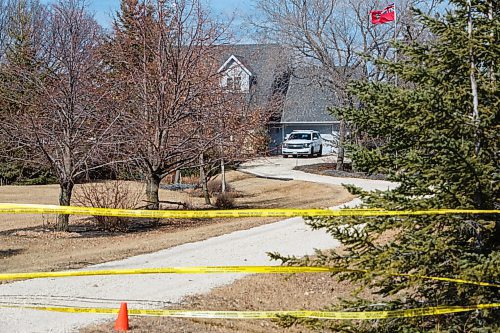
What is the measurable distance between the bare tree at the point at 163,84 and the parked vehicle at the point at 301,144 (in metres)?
25.9

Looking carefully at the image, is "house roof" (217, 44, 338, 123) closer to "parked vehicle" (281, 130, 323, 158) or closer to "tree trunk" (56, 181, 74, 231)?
"parked vehicle" (281, 130, 323, 158)

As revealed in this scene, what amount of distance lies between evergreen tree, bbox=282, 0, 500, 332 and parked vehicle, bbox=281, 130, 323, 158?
1514 inches

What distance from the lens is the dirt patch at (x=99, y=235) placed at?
11593mm

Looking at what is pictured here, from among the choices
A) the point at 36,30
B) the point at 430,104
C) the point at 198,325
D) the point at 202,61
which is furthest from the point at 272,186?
the point at 430,104

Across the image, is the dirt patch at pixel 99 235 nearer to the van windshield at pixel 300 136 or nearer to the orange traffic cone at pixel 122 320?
the orange traffic cone at pixel 122 320

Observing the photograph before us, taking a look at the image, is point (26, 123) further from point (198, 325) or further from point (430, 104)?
point (430, 104)

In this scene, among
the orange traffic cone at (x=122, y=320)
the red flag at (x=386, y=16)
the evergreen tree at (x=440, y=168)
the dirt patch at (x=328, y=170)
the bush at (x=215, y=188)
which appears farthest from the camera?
the dirt patch at (x=328, y=170)

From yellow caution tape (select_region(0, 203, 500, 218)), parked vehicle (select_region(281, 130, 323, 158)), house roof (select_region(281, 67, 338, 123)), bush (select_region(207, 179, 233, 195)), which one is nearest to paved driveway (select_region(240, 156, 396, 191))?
parked vehicle (select_region(281, 130, 323, 158))

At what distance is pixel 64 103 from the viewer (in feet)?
51.5

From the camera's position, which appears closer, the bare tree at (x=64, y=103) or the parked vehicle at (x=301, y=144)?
the bare tree at (x=64, y=103)

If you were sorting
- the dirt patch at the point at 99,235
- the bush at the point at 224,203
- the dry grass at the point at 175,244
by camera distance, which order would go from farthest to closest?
1. the bush at the point at 224,203
2. the dirt patch at the point at 99,235
3. the dry grass at the point at 175,244

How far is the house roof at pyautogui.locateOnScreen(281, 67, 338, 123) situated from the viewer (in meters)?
33.9

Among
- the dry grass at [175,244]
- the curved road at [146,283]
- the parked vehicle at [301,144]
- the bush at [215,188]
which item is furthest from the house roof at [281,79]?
the curved road at [146,283]

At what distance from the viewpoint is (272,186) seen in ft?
106
